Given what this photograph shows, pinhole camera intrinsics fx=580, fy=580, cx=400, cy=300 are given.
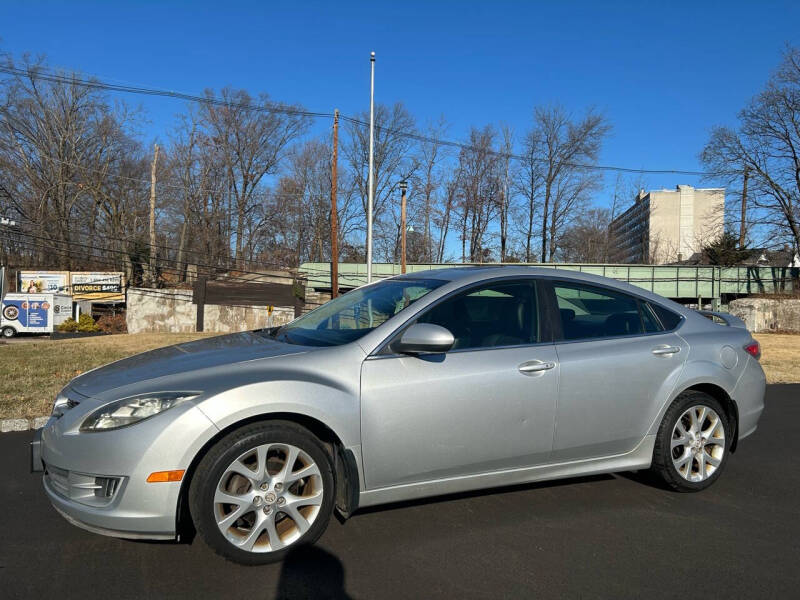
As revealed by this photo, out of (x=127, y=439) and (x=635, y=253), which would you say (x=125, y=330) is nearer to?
(x=127, y=439)

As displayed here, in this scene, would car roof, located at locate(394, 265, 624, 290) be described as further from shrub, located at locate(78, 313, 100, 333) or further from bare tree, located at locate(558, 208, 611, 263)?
bare tree, located at locate(558, 208, 611, 263)

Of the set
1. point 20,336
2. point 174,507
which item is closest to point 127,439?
point 174,507

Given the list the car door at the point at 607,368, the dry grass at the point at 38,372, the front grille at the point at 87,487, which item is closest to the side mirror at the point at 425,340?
the car door at the point at 607,368

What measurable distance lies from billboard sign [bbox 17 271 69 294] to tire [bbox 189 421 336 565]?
39.9m

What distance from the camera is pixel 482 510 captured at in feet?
12.6

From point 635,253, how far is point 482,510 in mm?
Result: 91046

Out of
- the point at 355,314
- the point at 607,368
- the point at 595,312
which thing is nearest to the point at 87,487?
the point at 355,314

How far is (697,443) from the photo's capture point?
4215mm

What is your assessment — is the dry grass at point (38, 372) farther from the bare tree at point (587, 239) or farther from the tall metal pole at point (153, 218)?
the bare tree at point (587, 239)

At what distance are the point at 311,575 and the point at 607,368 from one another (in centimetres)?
225

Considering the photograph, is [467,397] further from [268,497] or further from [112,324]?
[112,324]

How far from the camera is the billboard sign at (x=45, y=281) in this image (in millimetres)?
37219

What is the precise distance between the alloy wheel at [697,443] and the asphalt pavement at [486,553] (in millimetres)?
185

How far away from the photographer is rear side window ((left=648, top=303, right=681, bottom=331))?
4297 mm
